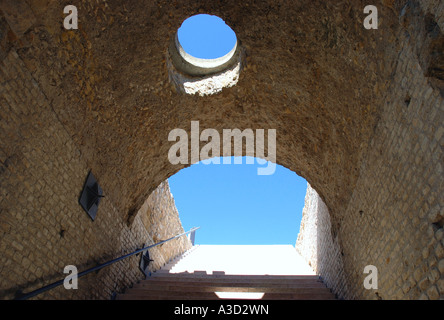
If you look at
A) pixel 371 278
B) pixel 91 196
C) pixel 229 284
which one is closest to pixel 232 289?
pixel 229 284

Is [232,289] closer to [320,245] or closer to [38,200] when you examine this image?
[320,245]

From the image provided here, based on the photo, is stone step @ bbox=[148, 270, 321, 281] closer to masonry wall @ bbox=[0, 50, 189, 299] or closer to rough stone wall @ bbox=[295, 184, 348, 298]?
rough stone wall @ bbox=[295, 184, 348, 298]

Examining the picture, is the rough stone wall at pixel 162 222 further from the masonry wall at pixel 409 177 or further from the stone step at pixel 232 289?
the masonry wall at pixel 409 177

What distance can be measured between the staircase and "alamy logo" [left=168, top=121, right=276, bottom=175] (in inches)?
106

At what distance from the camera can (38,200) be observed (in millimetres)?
3646

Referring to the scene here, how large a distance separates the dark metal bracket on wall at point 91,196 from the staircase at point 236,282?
2151mm

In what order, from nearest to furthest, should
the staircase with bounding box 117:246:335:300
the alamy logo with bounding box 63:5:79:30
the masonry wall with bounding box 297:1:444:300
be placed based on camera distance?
1. the masonry wall with bounding box 297:1:444:300
2. the alamy logo with bounding box 63:5:79:30
3. the staircase with bounding box 117:246:335:300

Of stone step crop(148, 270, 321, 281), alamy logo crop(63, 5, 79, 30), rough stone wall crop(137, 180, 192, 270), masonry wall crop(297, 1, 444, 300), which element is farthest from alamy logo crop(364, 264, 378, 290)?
rough stone wall crop(137, 180, 192, 270)

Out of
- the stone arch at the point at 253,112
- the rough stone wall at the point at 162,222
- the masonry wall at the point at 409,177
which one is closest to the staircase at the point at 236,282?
the rough stone wall at the point at 162,222

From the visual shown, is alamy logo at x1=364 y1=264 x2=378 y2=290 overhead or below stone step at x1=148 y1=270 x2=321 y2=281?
below

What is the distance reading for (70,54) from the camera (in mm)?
3938

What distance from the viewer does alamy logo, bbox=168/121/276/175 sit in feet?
21.4

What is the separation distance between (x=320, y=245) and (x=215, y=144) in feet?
11.9

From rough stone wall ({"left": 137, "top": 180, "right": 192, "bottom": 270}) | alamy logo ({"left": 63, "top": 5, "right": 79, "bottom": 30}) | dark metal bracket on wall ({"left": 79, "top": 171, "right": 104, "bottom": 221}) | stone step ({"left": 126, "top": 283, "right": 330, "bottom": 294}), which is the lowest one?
stone step ({"left": 126, "top": 283, "right": 330, "bottom": 294})
